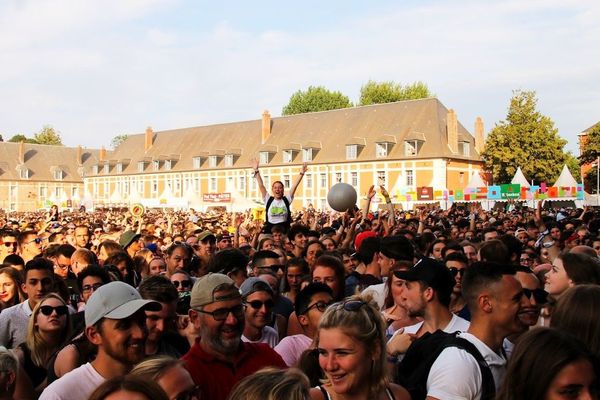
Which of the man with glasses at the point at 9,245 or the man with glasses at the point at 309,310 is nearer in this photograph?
the man with glasses at the point at 309,310

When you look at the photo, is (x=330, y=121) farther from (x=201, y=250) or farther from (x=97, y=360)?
(x=97, y=360)

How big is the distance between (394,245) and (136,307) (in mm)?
4092

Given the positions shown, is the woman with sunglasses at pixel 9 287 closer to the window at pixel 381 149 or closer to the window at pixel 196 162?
the window at pixel 381 149

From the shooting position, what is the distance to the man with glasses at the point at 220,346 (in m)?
4.18

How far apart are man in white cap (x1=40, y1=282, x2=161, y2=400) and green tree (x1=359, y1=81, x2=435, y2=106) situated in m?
82.6

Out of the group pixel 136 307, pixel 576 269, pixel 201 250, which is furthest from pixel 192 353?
pixel 201 250

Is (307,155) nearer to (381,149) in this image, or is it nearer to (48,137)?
(381,149)

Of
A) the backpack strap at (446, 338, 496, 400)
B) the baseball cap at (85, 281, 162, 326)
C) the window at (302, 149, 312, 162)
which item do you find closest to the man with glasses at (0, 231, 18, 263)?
the baseball cap at (85, 281, 162, 326)

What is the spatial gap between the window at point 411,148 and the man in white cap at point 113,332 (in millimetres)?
59961

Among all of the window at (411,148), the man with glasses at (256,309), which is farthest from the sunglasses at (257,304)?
the window at (411,148)

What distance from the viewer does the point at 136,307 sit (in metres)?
4.22

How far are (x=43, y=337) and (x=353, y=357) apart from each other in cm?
309

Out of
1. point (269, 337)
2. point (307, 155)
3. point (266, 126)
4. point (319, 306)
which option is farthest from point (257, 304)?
point (266, 126)

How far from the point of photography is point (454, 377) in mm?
3572
